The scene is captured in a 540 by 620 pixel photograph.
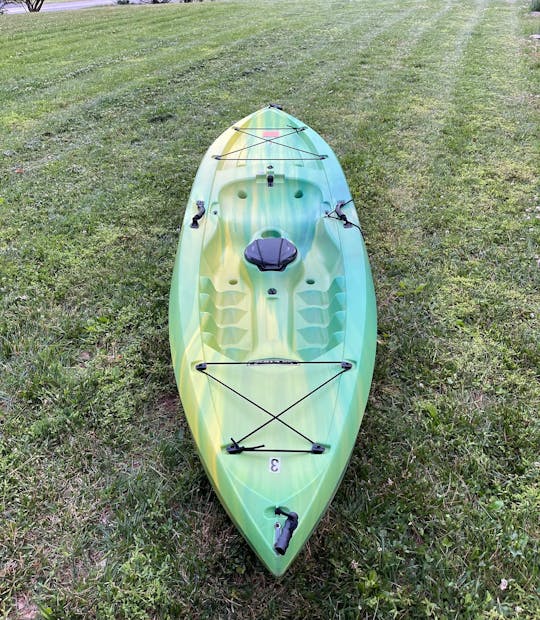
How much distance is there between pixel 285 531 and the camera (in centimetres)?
186

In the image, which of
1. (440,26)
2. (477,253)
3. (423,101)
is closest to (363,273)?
(477,253)

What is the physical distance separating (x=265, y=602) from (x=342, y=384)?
1.02 meters

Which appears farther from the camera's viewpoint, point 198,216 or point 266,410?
point 198,216

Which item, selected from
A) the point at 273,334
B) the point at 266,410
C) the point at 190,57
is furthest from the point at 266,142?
the point at 190,57

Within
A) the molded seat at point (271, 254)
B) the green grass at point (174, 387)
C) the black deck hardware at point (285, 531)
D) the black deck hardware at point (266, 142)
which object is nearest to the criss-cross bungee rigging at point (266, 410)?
the black deck hardware at point (285, 531)

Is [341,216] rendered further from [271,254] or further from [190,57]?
[190,57]

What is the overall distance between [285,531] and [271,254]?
1711 mm

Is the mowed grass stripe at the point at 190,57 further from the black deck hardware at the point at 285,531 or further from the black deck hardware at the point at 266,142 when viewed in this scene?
the black deck hardware at the point at 285,531

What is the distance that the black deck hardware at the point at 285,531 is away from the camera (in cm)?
183

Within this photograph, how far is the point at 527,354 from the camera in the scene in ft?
10.1

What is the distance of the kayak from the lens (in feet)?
6.67

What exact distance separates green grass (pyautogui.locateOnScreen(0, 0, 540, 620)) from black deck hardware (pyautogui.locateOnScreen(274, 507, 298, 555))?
38cm

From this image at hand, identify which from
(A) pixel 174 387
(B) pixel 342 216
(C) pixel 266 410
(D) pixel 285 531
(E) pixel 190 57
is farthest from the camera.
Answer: (E) pixel 190 57

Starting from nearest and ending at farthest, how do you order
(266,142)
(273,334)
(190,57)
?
(273,334) < (266,142) < (190,57)
